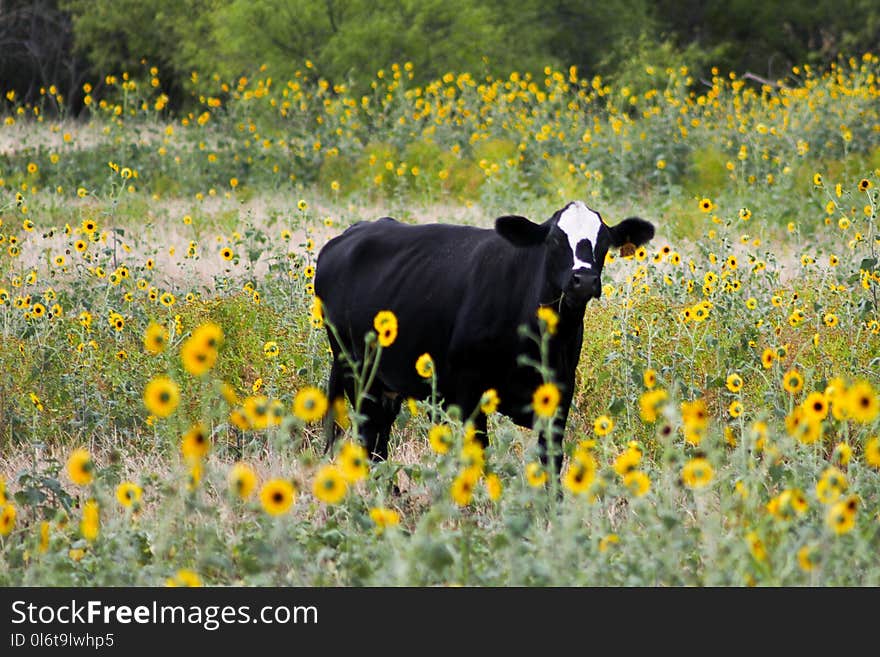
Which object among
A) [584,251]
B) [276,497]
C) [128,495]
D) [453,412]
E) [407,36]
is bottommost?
[276,497]

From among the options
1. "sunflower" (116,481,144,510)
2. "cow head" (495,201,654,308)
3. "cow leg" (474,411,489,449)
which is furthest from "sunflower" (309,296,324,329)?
"sunflower" (116,481,144,510)

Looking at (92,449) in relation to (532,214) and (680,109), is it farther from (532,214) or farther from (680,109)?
(680,109)

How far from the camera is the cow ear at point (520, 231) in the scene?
195 inches

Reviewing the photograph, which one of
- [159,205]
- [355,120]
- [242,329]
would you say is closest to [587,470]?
[242,329]

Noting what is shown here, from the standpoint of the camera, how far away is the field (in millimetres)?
3385

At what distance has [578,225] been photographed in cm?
479

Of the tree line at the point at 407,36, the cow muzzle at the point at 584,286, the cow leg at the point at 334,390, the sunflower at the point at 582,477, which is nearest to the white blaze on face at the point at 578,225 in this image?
the cow muzzle at the point at 584,286

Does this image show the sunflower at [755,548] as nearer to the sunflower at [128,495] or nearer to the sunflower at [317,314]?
the sunflower at [128,495]

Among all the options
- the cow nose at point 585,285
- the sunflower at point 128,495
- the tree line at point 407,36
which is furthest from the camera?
the tree line at point 407,36

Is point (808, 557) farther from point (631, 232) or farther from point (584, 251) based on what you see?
point (631, 232)

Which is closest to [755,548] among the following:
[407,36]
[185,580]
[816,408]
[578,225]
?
[816,408]

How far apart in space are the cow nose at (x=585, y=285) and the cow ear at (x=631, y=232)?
586 millimetres

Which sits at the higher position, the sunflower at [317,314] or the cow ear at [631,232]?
the sunflower at [317,314]

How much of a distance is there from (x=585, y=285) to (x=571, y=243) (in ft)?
0.91
